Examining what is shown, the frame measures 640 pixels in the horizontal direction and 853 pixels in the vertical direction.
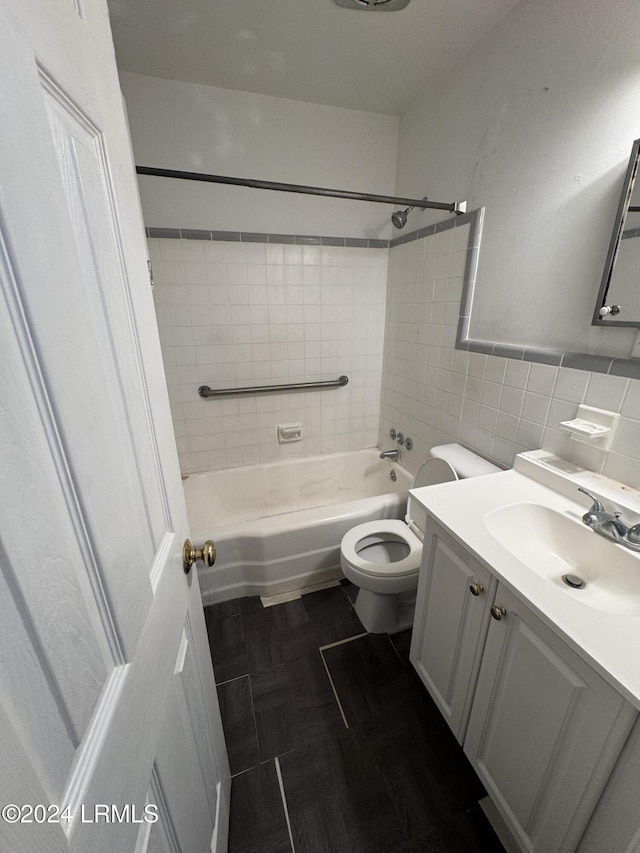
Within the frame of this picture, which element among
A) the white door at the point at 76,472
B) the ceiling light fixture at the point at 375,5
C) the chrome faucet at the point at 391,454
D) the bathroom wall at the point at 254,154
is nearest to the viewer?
the white door at the point at 76,472

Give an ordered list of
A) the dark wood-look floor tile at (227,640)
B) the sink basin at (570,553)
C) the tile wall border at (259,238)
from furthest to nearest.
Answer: the tile wall border at (259,238)
the dark wood-look floor tile at (227,640)
the sink basin at (570,553)

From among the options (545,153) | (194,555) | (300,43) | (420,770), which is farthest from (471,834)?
(300,43)

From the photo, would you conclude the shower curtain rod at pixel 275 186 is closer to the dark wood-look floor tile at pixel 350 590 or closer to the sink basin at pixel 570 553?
the sink basin at pixel 570 553

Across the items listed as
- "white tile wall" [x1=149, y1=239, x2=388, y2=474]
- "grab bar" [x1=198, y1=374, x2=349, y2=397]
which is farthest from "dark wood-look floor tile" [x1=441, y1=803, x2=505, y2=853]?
"grab bar" [x1=198, y1=374, x2=349, y2=397]

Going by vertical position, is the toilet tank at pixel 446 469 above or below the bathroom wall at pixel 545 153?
below

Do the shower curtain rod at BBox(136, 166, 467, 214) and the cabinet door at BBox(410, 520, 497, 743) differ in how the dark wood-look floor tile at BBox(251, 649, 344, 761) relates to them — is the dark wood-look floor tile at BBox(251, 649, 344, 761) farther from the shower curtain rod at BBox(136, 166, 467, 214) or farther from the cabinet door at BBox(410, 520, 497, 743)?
the shower curtain rod at BBox(136, 166, 467, 214)

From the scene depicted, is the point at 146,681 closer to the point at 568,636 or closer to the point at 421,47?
the point at 568,636

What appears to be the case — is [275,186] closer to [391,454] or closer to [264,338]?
[264,338]

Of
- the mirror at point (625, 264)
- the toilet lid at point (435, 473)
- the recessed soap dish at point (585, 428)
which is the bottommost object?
the toilet lid at point (435, 473)

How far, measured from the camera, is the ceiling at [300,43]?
4.01 feet

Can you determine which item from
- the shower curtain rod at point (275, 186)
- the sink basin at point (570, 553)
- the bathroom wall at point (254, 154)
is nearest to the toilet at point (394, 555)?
the sink basin at point (570, 553)

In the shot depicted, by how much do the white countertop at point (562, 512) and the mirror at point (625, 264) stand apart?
50 cm

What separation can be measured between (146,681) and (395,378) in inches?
80.0

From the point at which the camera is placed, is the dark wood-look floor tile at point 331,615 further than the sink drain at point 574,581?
Yes
